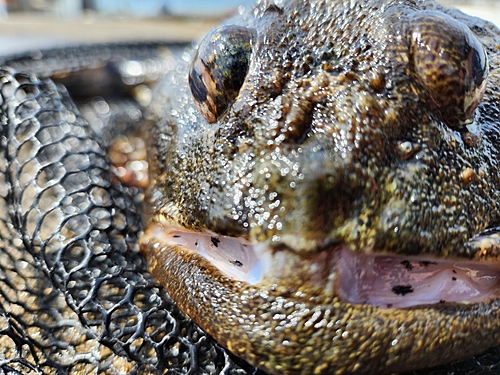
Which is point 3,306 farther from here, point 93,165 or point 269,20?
point 269,20

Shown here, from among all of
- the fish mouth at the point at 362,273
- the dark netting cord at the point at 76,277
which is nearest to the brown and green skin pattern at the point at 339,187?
the fish mouth at the point at 362,273

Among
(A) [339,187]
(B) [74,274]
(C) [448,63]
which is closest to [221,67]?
(A) [339,187]

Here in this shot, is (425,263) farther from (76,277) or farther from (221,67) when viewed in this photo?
(76,277)

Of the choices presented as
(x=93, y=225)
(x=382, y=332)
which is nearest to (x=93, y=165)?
(x=93, y=225)

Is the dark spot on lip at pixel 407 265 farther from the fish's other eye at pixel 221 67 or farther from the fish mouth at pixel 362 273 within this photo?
the fish's other eye at pixel 221 67

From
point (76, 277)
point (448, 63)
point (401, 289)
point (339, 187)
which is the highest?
point (448, 63)
